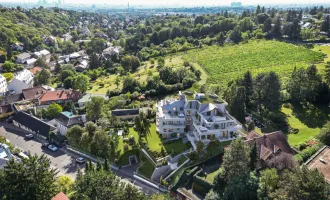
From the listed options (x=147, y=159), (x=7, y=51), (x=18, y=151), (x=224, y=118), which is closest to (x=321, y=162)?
(x=224, y=118)

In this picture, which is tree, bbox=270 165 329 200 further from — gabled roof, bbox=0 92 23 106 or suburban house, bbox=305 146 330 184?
gabled roof, bbox=0 92 23 106

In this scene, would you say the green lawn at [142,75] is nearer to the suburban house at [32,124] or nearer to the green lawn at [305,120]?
the suburban house at [32,124]

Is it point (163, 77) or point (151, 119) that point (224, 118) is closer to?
point (151, 119)

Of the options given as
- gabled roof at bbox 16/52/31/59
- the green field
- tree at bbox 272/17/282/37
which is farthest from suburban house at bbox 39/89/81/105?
tree at bbox 272/17/282/37

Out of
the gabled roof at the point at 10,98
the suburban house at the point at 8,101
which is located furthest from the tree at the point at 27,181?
the gabled roof at the point at 10,98

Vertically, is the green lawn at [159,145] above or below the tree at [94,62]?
below

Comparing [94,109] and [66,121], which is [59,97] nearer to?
[66,121]

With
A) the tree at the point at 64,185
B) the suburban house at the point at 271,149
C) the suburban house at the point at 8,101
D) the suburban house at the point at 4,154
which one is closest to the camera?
the suburban house at the point at 271,149
